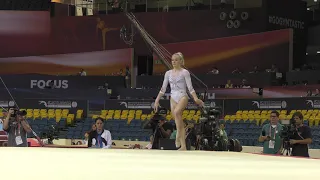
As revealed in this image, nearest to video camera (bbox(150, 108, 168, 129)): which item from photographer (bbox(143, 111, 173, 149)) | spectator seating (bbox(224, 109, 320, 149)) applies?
photographer (bbox(143, 111, 173, 149))

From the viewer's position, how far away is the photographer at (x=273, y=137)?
321 inches

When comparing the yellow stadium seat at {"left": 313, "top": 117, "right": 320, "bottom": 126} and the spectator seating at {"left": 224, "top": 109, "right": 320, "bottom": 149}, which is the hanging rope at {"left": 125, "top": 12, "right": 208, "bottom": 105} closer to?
the spectator seating at {"left": 224, "top": 109, "right": 320, "bottom": 149}

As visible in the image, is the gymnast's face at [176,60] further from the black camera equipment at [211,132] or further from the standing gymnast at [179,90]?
the black camera equipment at [211,132]

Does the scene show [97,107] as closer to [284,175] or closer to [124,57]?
[124,57]

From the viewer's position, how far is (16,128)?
28.8 feet

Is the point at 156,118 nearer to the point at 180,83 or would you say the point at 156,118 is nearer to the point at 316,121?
the point at 180,83

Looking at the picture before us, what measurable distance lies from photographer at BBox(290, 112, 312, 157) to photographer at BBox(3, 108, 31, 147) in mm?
4203

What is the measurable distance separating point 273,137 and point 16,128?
13.5 feet

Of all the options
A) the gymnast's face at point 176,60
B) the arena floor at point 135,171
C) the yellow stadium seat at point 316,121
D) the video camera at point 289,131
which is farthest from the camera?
the yellow stadium seat at point 316,121

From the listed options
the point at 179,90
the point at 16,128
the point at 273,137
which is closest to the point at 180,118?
the point at 179,90

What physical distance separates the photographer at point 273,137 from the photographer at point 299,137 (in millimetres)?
378

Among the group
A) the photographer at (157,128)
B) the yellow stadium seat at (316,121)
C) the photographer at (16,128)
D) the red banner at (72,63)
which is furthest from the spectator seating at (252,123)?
the red banner at (72,63)

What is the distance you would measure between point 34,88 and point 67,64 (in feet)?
12.6

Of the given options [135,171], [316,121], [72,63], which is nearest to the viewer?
[135,171]
